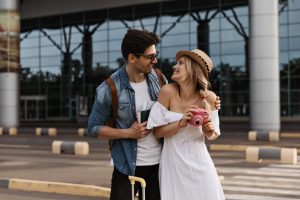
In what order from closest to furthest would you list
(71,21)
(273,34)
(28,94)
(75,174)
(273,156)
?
(75,174), (273,156), (273,34), (71,21), (28,94)

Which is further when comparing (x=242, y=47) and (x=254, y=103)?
(x=242, y=47)

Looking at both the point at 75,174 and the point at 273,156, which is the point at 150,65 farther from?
the point at 273,156

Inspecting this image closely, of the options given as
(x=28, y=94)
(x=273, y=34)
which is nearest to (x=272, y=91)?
(x=273, y=34)

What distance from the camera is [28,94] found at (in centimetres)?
4744

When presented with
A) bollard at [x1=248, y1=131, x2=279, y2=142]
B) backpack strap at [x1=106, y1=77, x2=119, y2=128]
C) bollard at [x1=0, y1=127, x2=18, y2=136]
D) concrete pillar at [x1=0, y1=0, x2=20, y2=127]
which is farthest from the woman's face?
concrete pillar at [x1=0, y1=0, x2=20, y2=127]

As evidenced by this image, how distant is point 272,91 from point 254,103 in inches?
41.1

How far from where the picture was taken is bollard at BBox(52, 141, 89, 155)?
16812mm

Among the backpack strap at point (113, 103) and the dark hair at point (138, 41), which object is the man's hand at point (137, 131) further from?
the dark hair at point (138, 41)

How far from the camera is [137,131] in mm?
3316

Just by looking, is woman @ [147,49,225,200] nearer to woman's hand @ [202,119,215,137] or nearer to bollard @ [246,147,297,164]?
woman's hand @ [202,119,215,137]

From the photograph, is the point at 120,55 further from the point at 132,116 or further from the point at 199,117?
the point at 199,117

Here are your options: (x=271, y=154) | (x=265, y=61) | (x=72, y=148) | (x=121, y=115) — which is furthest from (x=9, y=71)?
(x=121, y=115)

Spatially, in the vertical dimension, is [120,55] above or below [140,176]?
above

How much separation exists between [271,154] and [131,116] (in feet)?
36.0
